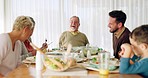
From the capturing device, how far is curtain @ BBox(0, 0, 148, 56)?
4.91 meters

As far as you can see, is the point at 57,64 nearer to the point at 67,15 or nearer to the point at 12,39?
the point at 12,39

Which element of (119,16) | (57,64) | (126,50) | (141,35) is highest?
(119,16)

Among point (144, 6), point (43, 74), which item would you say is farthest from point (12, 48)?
point (144, 6)

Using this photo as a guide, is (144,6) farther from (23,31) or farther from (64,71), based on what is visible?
(64,71)

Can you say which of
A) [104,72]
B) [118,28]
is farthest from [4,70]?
[118,28]

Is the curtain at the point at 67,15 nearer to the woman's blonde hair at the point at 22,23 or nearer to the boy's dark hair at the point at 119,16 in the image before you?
the boy's dark hair at the point at 119,16

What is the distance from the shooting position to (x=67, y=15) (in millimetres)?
4953

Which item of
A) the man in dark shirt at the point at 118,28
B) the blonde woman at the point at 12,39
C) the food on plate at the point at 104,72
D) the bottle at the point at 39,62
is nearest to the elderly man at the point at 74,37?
the man in dark shirt at the point at 118,28

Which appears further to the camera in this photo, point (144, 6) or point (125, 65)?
point (144, 6)

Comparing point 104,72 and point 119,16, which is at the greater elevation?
point 119,16

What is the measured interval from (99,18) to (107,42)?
53cm

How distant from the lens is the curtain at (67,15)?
491cm

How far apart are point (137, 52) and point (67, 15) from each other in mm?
3239

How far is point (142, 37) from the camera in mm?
1787
